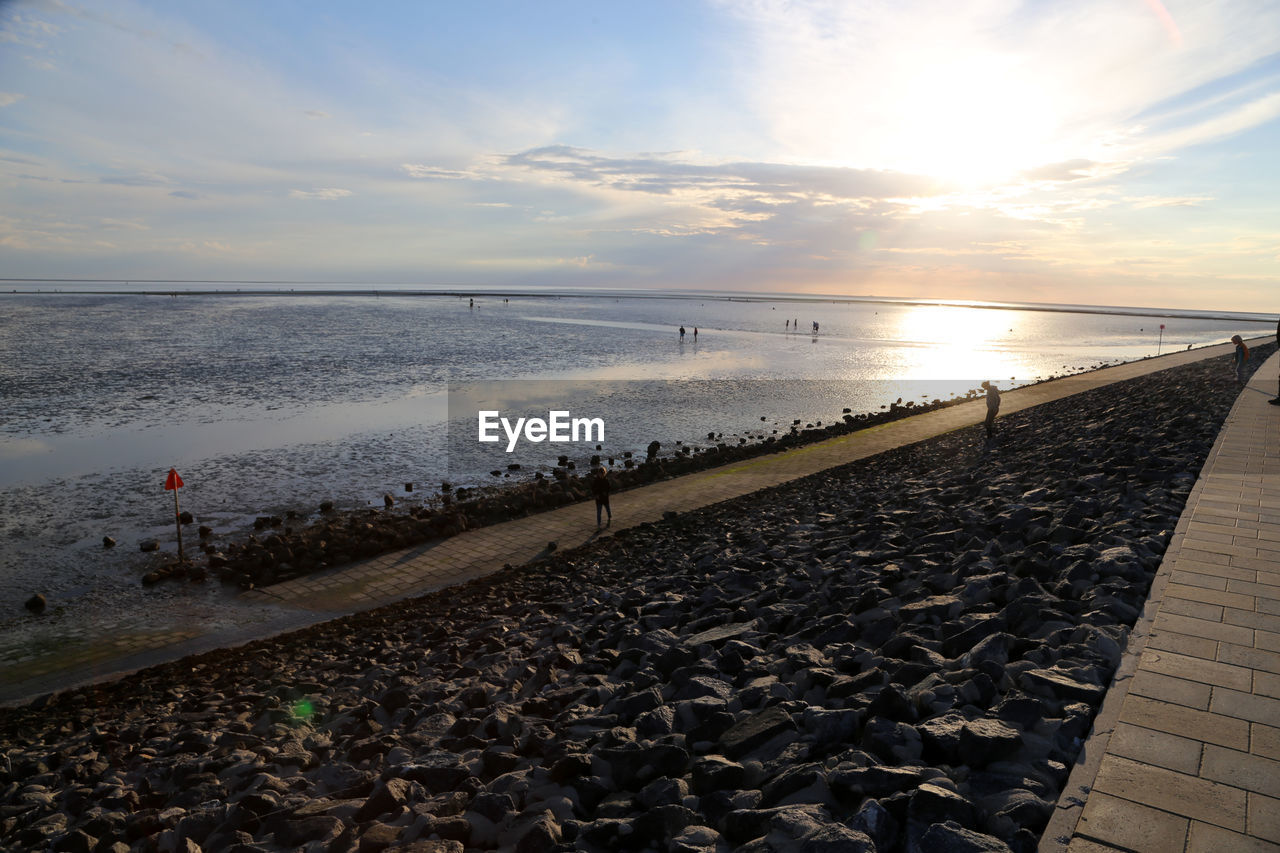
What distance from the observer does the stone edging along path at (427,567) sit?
31.8 ft

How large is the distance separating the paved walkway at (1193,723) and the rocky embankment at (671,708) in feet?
0.63

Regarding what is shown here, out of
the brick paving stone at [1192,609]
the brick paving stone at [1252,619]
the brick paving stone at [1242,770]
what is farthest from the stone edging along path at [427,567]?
the brick paving stone at [1242,770]

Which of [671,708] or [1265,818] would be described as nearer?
[1265,818]

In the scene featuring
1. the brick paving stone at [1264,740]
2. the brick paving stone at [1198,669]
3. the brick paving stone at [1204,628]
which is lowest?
the brick paving stone at [1264,740]

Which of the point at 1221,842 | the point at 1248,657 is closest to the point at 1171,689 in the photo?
the point at 1248,657

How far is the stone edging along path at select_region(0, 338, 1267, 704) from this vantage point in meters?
9.70

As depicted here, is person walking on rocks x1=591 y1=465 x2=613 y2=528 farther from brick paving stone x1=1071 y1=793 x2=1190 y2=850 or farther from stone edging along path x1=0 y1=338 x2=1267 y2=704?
brick paving stone x1=1071 y1=793 x2=1190 y2=850

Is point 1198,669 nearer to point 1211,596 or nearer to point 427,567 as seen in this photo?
point 1211,596

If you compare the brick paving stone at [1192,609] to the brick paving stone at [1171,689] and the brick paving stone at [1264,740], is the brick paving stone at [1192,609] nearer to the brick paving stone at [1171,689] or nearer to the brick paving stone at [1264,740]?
the brick paving stone at [1171,689]

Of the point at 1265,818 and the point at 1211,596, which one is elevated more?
the point at 1211,596

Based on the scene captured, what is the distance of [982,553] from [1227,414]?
42.4 ft

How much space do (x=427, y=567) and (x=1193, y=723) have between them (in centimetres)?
1127

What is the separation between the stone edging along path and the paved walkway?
9.55m

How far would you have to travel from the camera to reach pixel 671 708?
5.63m
